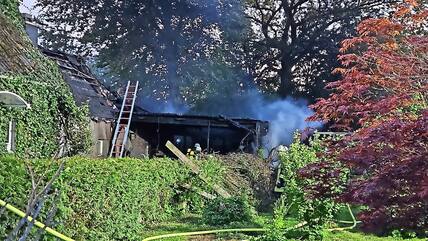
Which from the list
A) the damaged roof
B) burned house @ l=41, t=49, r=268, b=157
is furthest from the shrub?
the damaged roof

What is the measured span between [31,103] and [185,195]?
12.7 feet

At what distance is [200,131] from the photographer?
808 inches

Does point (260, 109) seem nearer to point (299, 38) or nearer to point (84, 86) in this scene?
point (299, 38)

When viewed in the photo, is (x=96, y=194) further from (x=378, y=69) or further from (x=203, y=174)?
(x=203, y=174)

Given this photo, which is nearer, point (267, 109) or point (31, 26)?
point (31, 26)

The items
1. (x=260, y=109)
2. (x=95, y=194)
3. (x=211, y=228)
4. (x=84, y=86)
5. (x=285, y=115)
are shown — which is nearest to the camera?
(x=95, y=194)

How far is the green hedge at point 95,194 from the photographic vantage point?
6.09 metres

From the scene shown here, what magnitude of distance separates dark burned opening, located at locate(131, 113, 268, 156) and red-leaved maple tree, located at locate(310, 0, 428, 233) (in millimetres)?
11441

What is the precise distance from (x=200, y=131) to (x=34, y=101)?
30.4 ft

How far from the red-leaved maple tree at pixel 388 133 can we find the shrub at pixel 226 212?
4.32 m

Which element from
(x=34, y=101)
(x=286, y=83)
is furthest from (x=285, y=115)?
(x=34, y=101)

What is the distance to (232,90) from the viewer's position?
97.9 ft

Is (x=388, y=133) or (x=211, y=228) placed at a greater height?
(x=388, y=133)

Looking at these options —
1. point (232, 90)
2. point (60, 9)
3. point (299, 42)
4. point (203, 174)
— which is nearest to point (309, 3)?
point (299, 42)
